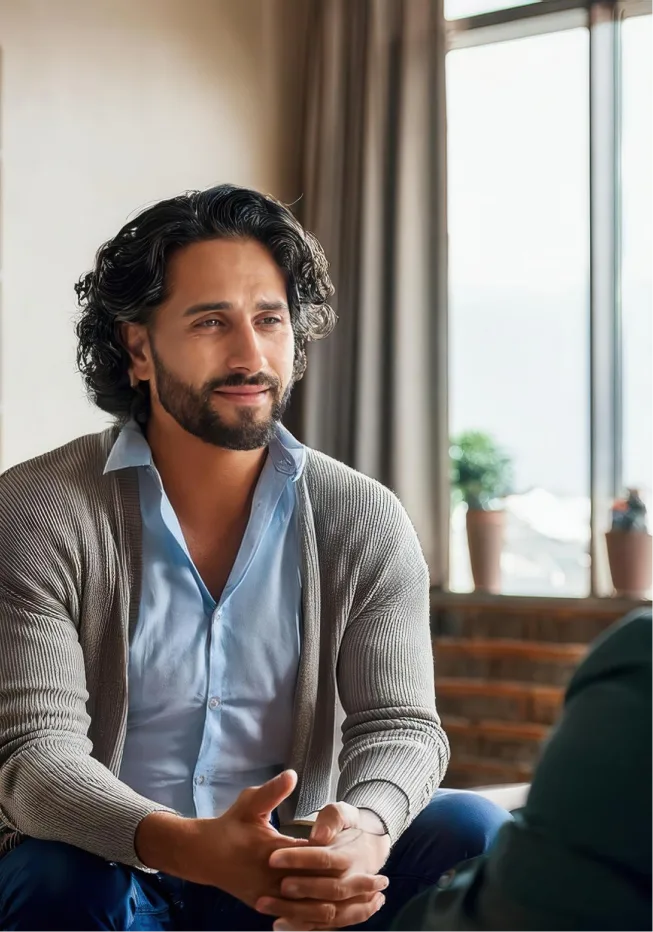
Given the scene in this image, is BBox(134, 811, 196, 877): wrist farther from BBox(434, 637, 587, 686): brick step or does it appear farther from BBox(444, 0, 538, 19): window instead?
BBox(444, 0, 538, 19): window

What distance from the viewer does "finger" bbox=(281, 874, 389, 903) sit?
1444mm

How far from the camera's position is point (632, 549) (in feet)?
11.7

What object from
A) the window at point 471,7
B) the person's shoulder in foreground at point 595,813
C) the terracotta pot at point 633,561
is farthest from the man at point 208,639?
the window at point 471,7

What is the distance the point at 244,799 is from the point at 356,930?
0.25m

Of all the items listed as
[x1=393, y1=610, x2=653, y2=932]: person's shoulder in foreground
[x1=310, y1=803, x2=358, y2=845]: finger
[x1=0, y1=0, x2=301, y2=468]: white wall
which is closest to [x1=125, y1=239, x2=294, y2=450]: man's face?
[x1=310, y1=803, x2=358, y2=845]: finger

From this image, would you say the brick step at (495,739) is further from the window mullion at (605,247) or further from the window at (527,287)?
the window mullion at (605,247)

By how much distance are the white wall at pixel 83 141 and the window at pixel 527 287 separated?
29.3 inches

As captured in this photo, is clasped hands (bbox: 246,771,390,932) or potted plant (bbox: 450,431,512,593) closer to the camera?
clasped hands (bbox: 246,771,390,932)

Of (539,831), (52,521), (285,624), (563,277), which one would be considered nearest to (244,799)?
(285,624)

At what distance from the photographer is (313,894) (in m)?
1.45

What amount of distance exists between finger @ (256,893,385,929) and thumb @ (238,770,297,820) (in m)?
0.10

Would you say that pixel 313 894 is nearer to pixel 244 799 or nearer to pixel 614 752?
pixel 244 799

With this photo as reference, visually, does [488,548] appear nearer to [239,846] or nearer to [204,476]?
[204,476]

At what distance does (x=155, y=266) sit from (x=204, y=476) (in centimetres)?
34
